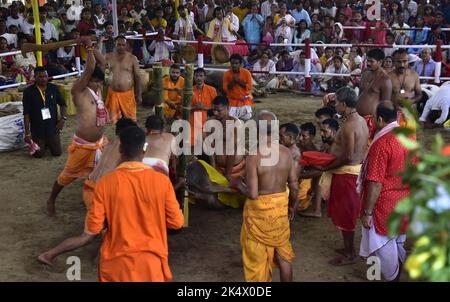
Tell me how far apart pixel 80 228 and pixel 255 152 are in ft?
7.64

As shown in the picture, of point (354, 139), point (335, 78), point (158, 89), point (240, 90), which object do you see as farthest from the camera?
point (335, 78)

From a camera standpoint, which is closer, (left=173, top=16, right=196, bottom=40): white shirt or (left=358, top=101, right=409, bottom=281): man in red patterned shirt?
(left=358, top=101, right=409, bottom=281): man in red patterned shirt

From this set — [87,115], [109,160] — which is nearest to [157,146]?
[109,160]

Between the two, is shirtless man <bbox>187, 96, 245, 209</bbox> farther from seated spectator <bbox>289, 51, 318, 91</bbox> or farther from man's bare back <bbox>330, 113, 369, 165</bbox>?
seated spectator <bbox>289, 51, 318, 91</bbox>

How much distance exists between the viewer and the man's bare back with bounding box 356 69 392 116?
6.51 m

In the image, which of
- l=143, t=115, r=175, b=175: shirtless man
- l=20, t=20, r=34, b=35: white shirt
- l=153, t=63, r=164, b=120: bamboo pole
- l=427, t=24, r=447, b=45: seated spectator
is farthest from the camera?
l=20, t=20, r=34, b=35: white shirt

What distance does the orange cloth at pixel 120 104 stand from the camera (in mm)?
8227

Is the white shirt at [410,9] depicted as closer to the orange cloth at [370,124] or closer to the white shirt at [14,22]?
the white shirt at [14,22]

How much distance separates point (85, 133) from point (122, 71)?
2119 millimetres

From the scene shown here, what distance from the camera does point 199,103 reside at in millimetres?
7801

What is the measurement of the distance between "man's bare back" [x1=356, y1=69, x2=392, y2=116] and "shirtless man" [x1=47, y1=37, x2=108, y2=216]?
258 cm

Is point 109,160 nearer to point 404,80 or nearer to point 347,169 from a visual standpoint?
point 347,169

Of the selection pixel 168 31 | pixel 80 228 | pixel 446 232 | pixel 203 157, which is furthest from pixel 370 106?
pixel 168 31

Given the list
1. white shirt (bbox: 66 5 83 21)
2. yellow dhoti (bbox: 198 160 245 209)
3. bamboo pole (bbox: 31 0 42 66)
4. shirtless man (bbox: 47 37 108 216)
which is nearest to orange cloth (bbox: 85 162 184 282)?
yellow dhoti (bbox: 198 160 245 209)
